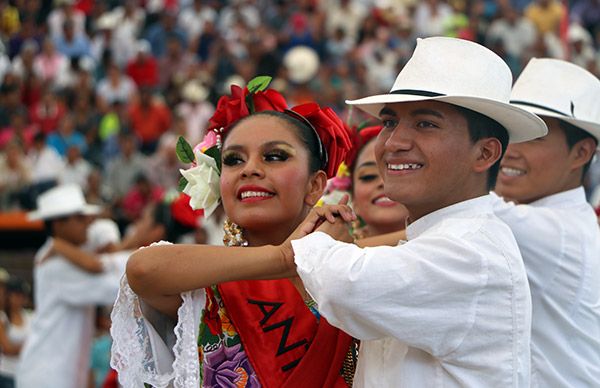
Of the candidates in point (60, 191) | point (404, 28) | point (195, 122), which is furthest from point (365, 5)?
point (60, 191)

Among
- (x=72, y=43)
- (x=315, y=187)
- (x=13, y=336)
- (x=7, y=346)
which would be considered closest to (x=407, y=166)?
Answer: (x=315, y=187)

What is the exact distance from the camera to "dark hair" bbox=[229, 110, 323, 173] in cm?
353

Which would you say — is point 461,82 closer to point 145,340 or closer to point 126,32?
point 145,340

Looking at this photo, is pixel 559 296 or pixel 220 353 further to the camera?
pixel 559 296

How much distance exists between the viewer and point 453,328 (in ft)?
9.17

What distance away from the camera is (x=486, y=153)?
3.19 meters

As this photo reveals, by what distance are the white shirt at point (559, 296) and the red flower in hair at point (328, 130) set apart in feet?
1.91

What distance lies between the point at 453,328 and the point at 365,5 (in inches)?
558

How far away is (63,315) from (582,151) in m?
4.12

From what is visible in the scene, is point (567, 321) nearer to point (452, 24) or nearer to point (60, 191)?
point (60, 191)

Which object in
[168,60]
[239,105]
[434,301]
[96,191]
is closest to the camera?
[434,301]

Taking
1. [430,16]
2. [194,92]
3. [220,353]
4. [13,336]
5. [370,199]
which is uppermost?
[430,16]

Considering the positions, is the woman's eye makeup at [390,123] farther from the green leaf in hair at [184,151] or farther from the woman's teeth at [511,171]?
the woman's teeth at [511,171]

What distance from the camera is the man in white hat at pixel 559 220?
3.71 meters
